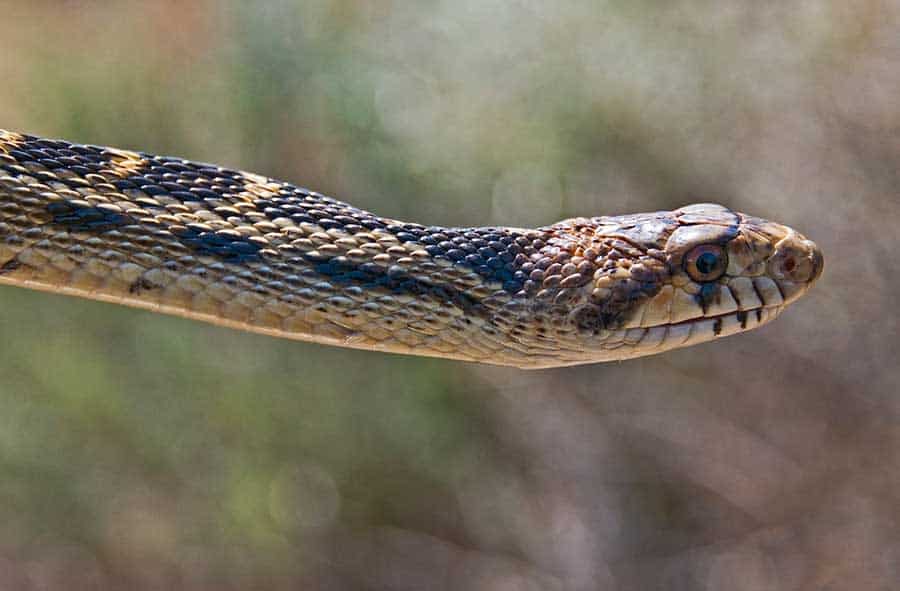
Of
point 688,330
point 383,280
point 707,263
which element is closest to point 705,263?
point 707,263

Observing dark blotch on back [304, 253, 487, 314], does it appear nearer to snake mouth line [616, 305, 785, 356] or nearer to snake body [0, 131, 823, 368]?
snake body [0, 131, 823, 368]

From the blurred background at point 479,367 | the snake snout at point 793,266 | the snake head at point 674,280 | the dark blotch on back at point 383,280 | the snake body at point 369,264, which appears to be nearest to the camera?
the snake body at point 369,264

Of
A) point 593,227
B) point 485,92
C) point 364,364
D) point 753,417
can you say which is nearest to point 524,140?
point 485,92

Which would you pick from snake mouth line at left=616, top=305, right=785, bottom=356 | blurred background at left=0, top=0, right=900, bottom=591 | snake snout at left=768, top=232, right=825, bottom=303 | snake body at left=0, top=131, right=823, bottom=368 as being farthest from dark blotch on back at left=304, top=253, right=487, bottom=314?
blurred background at left=0, top=0, right=900, bottom=591

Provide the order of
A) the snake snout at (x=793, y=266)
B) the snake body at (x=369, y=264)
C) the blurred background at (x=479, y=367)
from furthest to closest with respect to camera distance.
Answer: the blurred background at (x=479, y=367)
the snake snout at (x=793, y=266)
the snake body at (x=369, y=264)

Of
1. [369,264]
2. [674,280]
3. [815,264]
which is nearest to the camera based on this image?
[369,264]

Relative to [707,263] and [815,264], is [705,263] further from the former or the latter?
[815,264]

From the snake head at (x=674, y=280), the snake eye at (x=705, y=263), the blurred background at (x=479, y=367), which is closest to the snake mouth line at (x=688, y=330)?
the snake head at (x=674, y=280)

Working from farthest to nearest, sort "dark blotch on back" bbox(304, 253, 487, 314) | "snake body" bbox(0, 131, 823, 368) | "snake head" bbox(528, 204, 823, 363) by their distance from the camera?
"snake head" bbox(528, 204, 823, 363) → "dark blotch on back" bbox(304, 253, 487, 314) → "snake body" bbox(0, 131, 823, 368)

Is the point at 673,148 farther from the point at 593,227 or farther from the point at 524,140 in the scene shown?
the point at 593,227

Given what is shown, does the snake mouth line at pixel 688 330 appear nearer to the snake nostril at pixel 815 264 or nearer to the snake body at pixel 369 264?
the snake body at pixel 369 264
